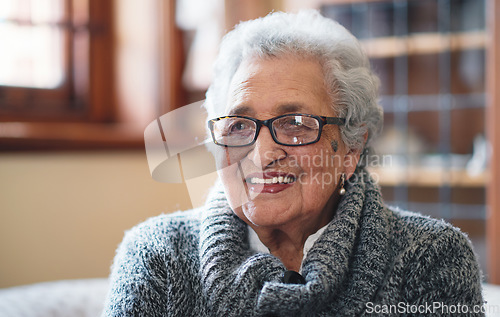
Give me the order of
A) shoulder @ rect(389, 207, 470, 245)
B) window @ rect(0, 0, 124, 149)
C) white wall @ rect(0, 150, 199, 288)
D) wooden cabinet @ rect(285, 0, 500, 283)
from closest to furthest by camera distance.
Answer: shoulder @ rect(389, 207, 470, 245) < white wall @ rect(0, 150, 199, 288) < window @ rect(0, 0, 124, 149) < wooden cabinet @ rect(285, 0, 500, 283)

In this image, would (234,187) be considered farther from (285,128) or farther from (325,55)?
(325,55)

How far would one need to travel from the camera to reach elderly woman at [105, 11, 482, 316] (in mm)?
958

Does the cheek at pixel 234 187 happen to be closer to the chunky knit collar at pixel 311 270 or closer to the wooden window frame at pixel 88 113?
the chunky knit collar at pixel 311 270

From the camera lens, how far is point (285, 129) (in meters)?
1.05

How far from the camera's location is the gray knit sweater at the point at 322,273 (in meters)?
0.94

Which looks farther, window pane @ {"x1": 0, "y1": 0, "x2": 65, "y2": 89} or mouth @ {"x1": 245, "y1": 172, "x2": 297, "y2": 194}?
window pane @ {"x1": 0, "y1": 0, "x2": 65, "y2": 89}

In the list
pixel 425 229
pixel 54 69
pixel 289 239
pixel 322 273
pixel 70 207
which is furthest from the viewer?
pixel 54 69

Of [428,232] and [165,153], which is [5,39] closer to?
[165,153]

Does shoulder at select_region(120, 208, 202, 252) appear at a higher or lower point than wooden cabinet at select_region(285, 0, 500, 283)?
lower

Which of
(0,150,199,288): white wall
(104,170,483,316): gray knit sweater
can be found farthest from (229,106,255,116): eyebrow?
(0,150,199,288): white wall

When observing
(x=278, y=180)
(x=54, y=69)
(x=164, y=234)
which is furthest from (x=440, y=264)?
(x=54, y=69)

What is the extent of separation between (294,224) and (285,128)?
0.24 meters

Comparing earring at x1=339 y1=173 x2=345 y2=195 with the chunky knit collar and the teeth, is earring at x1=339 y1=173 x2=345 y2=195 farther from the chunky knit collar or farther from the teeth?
the teeth

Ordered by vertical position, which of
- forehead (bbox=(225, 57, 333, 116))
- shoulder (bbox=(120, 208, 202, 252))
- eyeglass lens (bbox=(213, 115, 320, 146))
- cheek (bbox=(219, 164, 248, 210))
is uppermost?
forehead (bbox=(225, 57, 333, 116))
